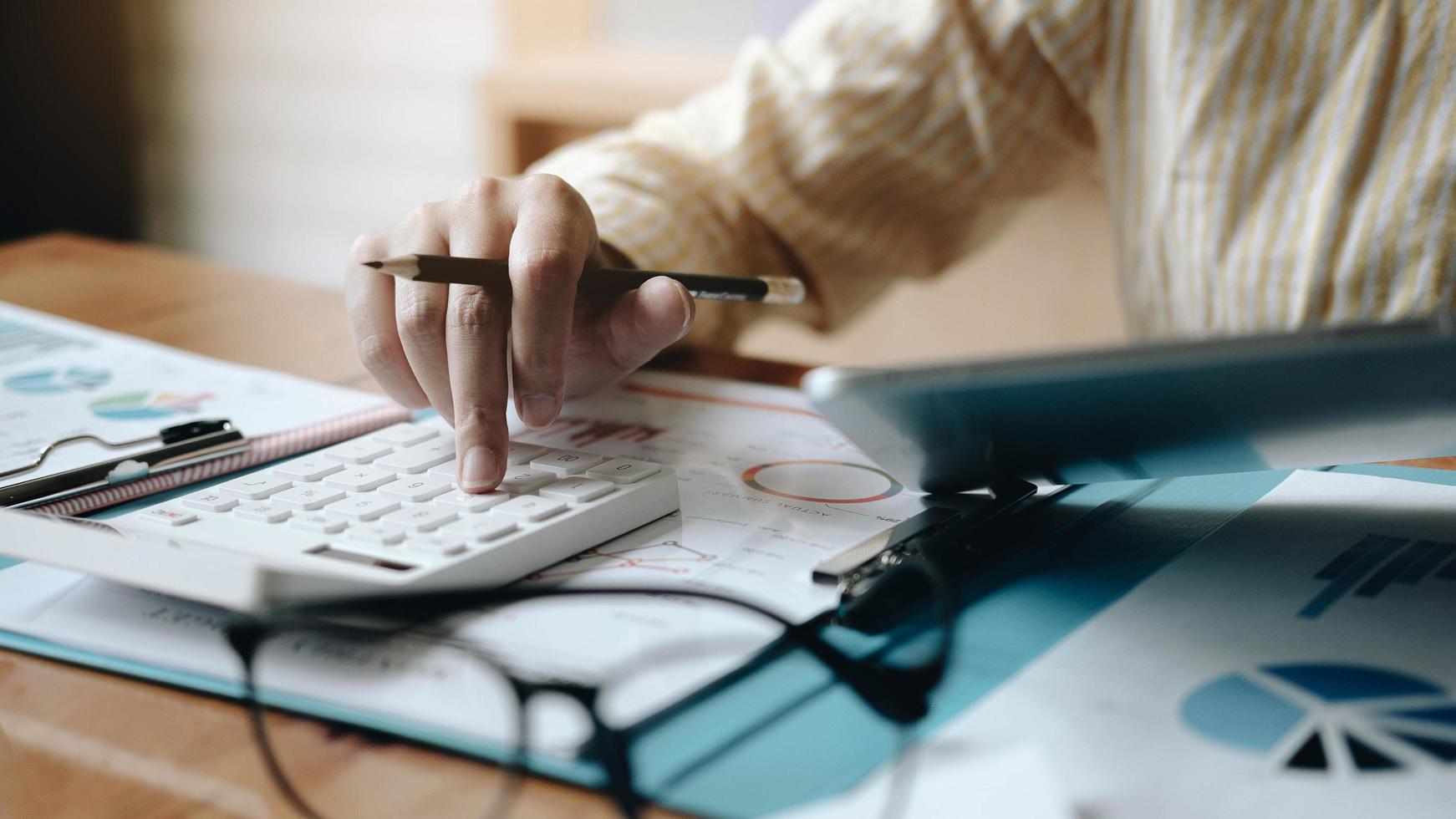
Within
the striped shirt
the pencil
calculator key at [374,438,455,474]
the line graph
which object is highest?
the striped shirt

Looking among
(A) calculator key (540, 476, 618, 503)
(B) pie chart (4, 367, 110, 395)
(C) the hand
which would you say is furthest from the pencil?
(B) pie chart (4, 367, 110, 395)

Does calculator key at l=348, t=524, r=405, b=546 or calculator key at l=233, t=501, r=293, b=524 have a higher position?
calculator key at l=348, t=524, r=405, b=546

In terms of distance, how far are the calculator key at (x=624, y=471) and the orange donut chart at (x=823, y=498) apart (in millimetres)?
51

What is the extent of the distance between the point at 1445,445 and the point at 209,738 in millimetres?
381

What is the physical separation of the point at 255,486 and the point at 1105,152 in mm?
708

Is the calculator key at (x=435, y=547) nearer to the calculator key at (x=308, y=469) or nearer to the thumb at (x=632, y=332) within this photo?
the calculator key at (x=308, y=469)

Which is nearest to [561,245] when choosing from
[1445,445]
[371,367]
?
[371,367]

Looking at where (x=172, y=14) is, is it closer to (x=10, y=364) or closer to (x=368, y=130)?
(x=368, y=130)

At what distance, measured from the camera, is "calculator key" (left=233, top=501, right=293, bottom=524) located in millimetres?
415

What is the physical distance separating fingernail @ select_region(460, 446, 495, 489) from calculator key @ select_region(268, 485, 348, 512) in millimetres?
43

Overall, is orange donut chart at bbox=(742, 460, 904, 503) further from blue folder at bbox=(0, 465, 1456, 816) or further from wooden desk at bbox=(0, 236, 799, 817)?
wooden desk at bbox=(0, 236, 799, 817)

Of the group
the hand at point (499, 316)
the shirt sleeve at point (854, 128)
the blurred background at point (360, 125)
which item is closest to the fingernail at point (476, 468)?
the hand at point (499, 316)

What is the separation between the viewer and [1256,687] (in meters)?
0.33

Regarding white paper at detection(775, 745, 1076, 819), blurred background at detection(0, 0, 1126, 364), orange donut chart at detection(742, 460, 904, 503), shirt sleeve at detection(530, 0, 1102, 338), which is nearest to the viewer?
white paper at detection(775, 745, 1076, 819)
